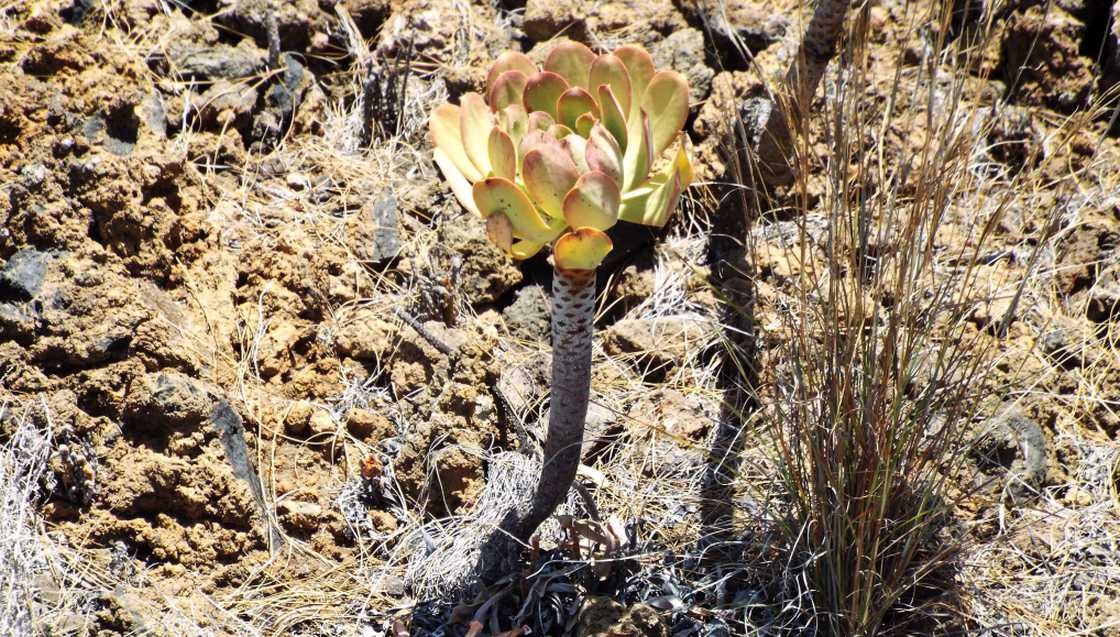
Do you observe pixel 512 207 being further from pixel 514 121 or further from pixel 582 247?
pixel 514 121

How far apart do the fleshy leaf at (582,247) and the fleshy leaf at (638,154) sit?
0.66 feet

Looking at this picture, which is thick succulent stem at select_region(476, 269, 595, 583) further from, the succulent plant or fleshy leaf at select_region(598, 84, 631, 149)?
fleshy leaf at select_region(598, 84, 631, 149)

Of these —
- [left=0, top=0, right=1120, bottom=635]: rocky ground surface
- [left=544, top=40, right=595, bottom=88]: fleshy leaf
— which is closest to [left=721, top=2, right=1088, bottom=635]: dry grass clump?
[left=0, top=0, right=1120, bottom=635]: rocky ground surface

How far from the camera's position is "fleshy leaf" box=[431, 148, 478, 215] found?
5.95 ft

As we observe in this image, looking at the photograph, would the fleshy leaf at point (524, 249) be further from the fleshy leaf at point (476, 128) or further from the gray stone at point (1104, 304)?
the gray stone at point (1104, 304)

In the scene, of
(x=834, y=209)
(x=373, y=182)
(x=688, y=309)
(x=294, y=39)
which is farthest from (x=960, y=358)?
(x=294, y=39)

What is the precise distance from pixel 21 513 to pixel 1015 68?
3.01 m

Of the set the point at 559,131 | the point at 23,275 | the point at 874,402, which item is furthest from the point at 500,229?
the point at 23,275

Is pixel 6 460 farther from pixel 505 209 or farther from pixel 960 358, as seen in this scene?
pixel 960 358

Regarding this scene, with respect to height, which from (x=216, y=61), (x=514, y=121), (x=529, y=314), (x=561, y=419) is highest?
(x=514, y=121)

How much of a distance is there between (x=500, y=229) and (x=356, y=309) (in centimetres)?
109

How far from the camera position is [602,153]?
1.65 meters

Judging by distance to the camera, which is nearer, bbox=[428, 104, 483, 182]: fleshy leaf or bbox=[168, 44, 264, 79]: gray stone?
bbox=[428, 104, 483, 182]: fleshy leaf

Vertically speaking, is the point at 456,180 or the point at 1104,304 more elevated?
the point at 456,180
